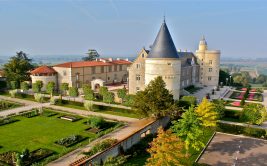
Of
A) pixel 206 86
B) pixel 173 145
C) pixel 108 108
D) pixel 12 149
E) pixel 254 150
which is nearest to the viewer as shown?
pixel 173 145

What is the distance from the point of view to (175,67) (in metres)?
39.0

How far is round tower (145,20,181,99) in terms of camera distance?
38.7 metres

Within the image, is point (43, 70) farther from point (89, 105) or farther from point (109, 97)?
point (89, 105)

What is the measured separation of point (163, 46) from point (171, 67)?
367cm

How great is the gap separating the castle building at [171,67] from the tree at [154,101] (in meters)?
9.87

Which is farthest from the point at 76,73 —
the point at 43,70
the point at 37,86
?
the point at 37,86

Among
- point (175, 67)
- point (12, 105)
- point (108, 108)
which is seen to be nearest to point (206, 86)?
point (175, 67)

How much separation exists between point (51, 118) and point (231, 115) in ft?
86.0

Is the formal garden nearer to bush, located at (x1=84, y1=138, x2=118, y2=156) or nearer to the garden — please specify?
bush, located at (x1=84, y1=138, x2=118, y2=156)

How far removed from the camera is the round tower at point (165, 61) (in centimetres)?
3866

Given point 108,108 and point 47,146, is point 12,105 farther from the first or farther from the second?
point 47,146

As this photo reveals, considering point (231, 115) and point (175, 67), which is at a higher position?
point (175, 67)

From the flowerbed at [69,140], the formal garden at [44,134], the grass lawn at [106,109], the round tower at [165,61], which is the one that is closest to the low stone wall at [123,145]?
the formal garden at [44,134]

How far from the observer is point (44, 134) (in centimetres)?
2764
